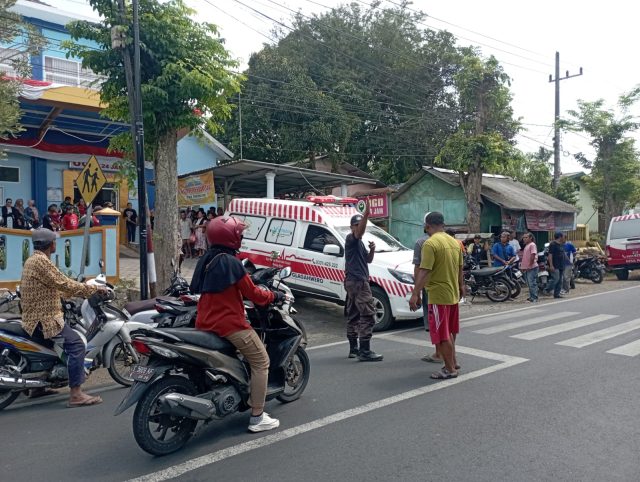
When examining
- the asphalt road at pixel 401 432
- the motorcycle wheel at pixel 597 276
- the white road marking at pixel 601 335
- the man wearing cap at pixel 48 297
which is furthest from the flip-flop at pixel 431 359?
the motorcycle wheel at pixel 597 276

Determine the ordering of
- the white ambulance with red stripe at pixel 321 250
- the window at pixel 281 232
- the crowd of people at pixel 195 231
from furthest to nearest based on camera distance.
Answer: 1. the crowd of people at pixel 195 231
2. the window at pixel 281 232
3. the white ambulance with red stripe at pixel 321 250

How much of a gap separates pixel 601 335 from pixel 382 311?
329 cm

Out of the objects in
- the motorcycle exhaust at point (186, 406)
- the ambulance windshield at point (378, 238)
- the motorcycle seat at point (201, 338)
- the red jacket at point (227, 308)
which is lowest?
the motorcycle exhaust at point (186, 406)

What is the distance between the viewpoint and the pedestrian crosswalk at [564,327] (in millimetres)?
7664

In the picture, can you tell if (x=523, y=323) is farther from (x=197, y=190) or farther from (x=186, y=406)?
(x=197, y=190)

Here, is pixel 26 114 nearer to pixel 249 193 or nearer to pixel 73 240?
pixel 73 240

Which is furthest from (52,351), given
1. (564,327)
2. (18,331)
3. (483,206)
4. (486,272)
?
(483,206)

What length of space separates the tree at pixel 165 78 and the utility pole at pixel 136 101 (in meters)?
0.13

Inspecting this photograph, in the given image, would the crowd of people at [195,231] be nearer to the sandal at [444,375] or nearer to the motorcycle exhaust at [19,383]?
the motorcycle exhaust at [19,383]

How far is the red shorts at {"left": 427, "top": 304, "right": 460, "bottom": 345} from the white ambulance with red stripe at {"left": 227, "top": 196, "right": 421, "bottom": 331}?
282 cm

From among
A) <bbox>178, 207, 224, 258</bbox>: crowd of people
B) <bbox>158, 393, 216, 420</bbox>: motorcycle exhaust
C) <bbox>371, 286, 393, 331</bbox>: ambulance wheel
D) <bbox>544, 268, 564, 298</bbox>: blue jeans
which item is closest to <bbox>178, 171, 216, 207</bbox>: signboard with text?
<bbox>178, 207, 224, 258</bbox>: crowd of people

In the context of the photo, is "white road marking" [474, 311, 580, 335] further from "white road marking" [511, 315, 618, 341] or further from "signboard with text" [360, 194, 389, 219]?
"signboard with text" [360, 194, 389, 219]

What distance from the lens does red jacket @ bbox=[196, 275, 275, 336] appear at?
13.9ft

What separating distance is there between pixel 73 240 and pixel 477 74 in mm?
13412
